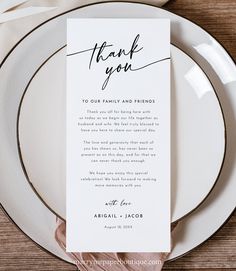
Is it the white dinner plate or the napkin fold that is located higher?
the white dinner plate

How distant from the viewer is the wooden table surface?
58cm

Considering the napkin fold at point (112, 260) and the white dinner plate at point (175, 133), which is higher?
the white dinner plate at point (175, 133)

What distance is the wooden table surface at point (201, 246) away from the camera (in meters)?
0.58

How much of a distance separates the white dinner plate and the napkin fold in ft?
0.10

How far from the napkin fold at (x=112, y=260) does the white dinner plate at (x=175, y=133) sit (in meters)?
0.03


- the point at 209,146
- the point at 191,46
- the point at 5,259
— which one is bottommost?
the point at 5,259

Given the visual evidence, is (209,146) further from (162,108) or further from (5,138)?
(5,138)

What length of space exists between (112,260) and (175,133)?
0.16 metres

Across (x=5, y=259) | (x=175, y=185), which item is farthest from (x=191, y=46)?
(x=5, y=259)

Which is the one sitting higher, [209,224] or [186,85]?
[186,85]

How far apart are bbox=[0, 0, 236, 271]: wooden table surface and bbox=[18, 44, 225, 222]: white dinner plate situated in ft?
0.25

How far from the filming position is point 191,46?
0.54 metres

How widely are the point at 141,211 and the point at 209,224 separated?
8 cm

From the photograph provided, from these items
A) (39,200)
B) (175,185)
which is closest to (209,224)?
(175,185)
